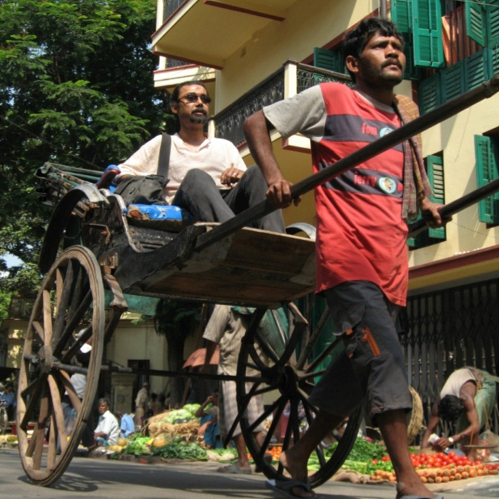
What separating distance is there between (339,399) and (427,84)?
10.8 meters

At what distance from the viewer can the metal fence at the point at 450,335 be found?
1159 centimetres

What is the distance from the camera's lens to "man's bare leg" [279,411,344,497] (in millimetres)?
3994

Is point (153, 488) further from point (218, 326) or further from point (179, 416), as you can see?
point (179, 416)

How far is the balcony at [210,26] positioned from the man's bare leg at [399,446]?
48.1ft

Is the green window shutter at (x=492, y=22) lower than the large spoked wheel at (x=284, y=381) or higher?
higher

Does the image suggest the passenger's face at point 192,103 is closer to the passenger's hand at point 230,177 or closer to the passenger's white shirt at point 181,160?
the passenger's white shirt at point 181,160

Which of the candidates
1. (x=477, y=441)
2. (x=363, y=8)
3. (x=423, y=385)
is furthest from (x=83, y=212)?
(x=363, y=8)

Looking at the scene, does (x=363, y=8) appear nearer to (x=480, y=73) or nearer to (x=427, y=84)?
(x=427, y=84)

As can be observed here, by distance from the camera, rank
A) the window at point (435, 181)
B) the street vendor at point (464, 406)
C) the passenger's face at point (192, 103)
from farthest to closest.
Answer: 1. the window at point (435, 181)
2. the street vendor at point (464, 406)
3. the passenger's face at point (192, 103)

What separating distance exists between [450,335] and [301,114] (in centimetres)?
918

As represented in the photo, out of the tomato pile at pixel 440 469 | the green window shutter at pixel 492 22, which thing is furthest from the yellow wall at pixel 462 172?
the tomato pile at pixel 440 469

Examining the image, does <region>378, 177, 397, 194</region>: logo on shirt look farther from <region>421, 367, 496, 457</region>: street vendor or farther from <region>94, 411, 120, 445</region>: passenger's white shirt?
<region>94, 411, 120, 445</region>: passenger's white shirt

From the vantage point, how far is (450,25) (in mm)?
13633

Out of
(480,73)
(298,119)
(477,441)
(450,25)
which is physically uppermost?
(450,25)
